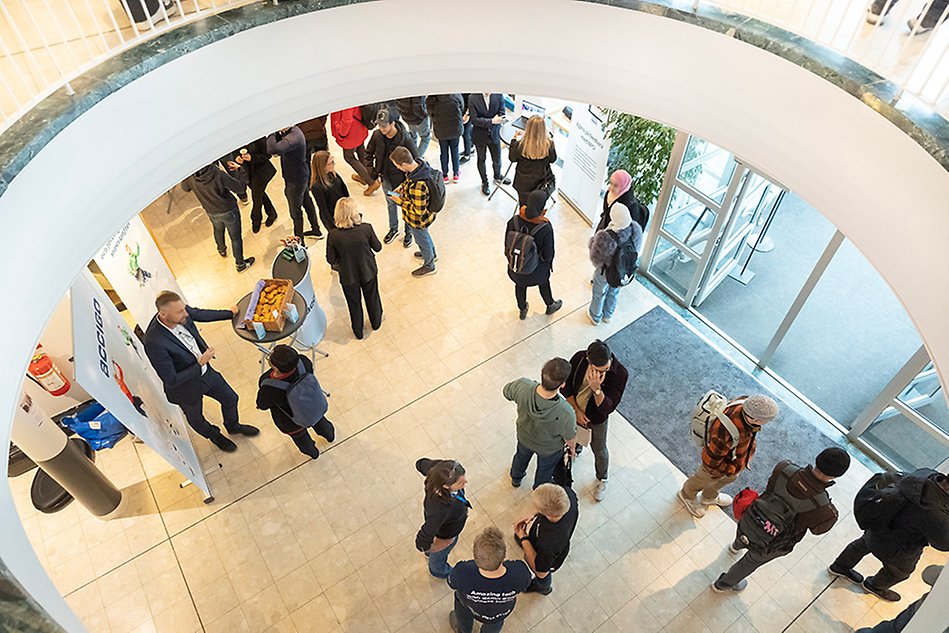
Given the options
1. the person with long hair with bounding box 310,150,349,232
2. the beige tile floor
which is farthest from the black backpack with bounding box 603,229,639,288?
the person with long hair with bounding box 310,150,349,232

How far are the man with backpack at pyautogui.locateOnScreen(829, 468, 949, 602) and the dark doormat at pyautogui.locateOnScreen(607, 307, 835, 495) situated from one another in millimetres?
1133

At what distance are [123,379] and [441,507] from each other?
91.8 inches

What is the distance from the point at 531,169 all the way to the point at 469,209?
1563 millimetres

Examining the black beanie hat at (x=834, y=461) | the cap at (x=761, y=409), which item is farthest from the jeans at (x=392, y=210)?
the black beanie hat at (x=834, y=461)

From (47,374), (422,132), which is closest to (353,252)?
(47,374)

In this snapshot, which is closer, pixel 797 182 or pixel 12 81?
pixel 12 81

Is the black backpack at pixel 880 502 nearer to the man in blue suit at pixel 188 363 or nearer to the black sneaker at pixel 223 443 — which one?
the man in blue suit at pixel 188 363

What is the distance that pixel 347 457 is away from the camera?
5.80m

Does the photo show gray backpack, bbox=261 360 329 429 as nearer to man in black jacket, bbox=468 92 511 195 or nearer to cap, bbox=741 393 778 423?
cap, bbox=741 393 778 423

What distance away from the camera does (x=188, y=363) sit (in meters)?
5.03

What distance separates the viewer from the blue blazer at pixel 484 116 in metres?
7.21

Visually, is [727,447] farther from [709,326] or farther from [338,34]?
[338,34]

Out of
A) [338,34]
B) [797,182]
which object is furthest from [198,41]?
[797,182]

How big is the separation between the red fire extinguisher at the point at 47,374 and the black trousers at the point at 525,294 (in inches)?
157
